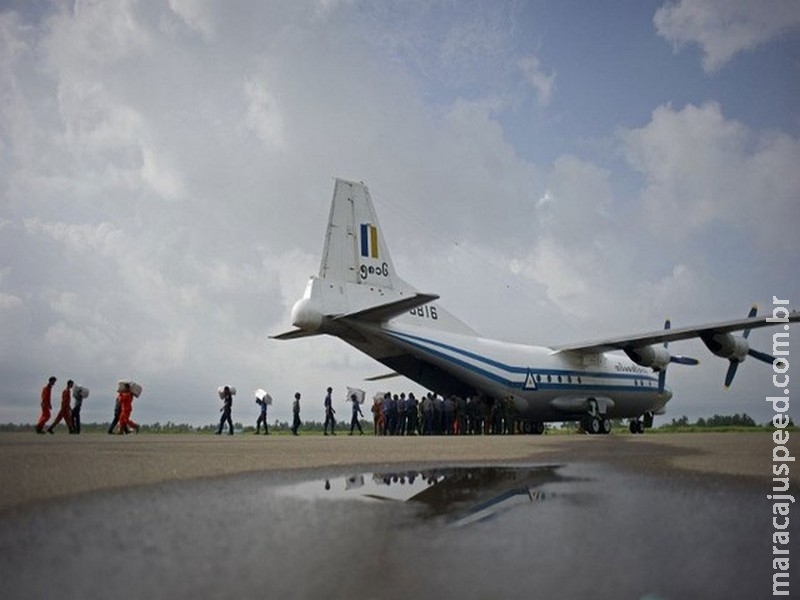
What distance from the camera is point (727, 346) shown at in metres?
21.0

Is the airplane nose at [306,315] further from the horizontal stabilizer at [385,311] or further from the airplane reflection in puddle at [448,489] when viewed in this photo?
the airplane reflection in puddle at [448,489]

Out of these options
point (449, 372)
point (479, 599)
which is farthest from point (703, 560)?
point (449, 372)

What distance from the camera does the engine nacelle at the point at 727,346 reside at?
20938 millimetres

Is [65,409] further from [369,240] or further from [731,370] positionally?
[731,370]

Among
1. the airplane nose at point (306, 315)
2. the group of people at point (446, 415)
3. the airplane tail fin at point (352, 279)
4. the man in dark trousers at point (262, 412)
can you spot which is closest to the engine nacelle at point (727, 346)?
the group of people at point (446, 415)

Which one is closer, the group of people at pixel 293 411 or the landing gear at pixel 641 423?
the group of people at pixel 293 411

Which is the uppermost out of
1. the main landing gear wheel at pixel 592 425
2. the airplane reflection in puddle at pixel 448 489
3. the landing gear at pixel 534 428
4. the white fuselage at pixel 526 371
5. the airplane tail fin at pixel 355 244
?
the airplane tail fin at pixel 355 244

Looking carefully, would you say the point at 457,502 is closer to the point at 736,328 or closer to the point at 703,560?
the point at 703,560

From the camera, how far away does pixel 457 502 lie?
389cm

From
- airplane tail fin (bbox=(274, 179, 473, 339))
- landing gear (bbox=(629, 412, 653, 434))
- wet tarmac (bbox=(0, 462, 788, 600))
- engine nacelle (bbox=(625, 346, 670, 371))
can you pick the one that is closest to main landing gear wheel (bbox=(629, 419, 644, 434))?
landing gear (bbox=(629, 412, 653, 434))

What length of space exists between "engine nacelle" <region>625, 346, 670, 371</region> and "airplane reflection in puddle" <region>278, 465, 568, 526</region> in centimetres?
1836

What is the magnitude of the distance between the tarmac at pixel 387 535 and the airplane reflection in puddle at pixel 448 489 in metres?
Result: 0.02

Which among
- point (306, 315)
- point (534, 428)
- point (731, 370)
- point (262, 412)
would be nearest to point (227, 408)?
point (262, 412)

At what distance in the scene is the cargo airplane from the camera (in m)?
17.2
